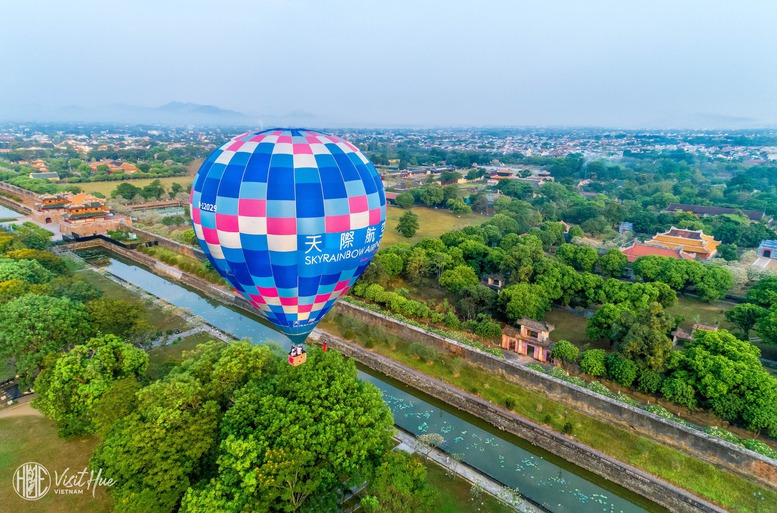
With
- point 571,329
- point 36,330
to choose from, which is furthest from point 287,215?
point 571,329

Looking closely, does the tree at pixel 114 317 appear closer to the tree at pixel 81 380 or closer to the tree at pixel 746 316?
the tree at pixel 81 380

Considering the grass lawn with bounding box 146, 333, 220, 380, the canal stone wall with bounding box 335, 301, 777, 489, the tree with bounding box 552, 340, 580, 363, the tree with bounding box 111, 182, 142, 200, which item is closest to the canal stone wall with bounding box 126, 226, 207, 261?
the grass lawn with bounding box 146, 333, 220, 380

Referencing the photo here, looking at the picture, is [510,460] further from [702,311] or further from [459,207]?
[459,207]

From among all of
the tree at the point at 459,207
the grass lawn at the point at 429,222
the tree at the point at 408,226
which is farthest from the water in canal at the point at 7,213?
the tree at the point at 459,207

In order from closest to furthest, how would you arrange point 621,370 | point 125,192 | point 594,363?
point 621,370, point 594,363, point 125,192

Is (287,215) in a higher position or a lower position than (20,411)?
higher

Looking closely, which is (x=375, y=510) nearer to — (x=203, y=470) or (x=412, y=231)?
(x=203, y=470)

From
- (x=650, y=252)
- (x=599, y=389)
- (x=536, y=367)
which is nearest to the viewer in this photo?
(x=599, y=389)
